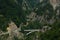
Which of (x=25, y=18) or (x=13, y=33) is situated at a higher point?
(x=13, y=33)

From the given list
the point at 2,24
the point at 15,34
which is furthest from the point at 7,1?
the point at 15,34

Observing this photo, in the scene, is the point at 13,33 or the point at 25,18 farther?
the point at 25,18

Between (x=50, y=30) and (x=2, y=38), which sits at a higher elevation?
(x=50, y=30)

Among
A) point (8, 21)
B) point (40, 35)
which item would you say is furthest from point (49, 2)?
point (40, 35)

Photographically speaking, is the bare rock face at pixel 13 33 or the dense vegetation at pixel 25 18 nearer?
the bare rock face at pixel 13 33

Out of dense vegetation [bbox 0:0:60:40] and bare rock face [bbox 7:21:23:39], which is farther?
dense vegetation [bbox 0:0:60:40]

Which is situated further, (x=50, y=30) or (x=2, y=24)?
(x=2, y=24)

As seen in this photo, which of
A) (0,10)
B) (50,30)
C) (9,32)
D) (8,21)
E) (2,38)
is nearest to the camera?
(50,30)

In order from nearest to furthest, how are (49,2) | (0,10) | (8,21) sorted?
1. (8,21)
2. (0,10)
3. (49,2)

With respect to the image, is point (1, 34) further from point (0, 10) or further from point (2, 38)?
point (0, 10)
